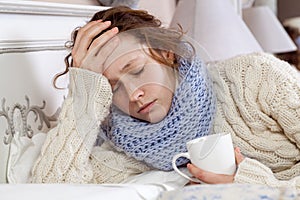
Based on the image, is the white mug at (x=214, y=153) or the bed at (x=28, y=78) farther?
the bed at (x=28, y=78)

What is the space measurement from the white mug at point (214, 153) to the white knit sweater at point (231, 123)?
0.11 m

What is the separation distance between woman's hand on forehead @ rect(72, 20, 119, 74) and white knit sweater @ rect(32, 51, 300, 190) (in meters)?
0.02

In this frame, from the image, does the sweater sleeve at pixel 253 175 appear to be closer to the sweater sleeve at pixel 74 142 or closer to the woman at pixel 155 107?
the woman at pixel 155 107

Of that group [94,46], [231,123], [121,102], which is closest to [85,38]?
[94,46]

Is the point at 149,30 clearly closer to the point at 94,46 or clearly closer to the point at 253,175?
the point at 94,46

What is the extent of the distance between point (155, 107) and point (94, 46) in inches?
6.5

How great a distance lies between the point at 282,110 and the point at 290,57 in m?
1.70

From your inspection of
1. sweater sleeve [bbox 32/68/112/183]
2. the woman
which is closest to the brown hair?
the woman

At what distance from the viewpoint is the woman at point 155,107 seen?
0.89m

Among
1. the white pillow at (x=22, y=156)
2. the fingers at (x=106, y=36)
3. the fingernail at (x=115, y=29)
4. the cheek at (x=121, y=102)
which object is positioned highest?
the fingernail at (x=115, y=29)

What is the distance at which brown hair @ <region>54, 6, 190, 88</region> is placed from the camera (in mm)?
892

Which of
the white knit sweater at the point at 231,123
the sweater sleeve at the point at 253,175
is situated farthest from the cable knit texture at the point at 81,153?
the sweater sleeve at the point at 253,175

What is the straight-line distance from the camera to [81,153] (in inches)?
39.9

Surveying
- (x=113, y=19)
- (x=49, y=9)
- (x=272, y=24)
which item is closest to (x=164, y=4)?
(x=272, y=24)
